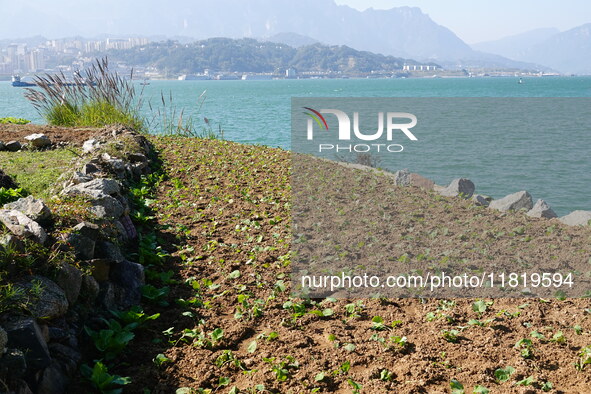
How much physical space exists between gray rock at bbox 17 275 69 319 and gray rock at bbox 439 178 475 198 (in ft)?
16.7

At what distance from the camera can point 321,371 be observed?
2951 mm

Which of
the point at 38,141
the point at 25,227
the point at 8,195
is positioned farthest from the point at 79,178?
the point at 38,141

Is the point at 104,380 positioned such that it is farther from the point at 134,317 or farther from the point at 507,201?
the point at 507,201

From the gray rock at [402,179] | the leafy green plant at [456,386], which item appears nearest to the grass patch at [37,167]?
the gray rock at [402,179]

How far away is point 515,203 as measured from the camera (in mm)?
6516

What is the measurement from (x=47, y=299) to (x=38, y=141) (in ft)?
22.2

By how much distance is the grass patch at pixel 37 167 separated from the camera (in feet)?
20.6

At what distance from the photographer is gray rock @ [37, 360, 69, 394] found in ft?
8.75

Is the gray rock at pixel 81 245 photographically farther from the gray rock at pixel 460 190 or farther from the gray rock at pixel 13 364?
the gray rock at pixel 460 190

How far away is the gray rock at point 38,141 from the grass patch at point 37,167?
39 centimetres

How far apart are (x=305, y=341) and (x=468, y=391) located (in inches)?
38.5

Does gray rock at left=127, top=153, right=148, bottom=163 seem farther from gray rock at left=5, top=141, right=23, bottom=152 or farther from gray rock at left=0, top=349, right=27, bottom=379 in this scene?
gray rock at left=0, top=349, right=27, bottom=379

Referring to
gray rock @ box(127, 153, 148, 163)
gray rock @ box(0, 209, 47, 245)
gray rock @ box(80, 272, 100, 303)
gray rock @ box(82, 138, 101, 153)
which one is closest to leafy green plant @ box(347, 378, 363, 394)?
gray rock @ box(80, 272, 100, 303)

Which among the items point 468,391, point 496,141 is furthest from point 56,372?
point 496,141
